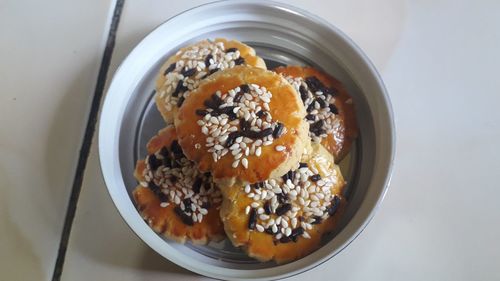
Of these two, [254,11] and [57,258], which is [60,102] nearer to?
[57,258]

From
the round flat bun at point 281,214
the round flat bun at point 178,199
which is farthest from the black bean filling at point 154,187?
the round flat bun at point 281,214

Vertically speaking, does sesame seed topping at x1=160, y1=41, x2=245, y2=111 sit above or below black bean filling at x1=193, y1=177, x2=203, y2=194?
above

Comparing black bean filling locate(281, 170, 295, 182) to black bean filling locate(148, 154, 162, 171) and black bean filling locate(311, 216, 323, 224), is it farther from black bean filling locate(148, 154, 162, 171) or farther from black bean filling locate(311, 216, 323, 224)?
black bean filling locate(148, 154, 162, 171)

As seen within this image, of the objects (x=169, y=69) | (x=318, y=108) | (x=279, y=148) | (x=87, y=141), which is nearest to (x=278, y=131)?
(x=279, y=148)

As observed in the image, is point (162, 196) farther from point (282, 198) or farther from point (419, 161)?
point (419, 161)

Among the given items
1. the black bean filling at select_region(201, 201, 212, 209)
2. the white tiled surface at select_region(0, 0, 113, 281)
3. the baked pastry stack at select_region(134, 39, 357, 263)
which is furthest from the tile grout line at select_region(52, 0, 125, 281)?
the black bean filling at select_region(201, 201, 212, 209)

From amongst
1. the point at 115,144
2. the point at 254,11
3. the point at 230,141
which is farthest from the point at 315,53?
the point at 115,144
